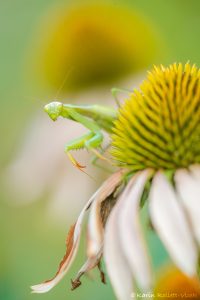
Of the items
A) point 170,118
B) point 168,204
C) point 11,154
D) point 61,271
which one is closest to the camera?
point 168,204

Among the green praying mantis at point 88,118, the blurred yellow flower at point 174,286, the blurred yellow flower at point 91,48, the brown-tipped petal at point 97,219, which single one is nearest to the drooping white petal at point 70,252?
the brown-tipped petal at point 97,219

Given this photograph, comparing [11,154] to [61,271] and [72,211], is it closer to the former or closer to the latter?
[72,211]

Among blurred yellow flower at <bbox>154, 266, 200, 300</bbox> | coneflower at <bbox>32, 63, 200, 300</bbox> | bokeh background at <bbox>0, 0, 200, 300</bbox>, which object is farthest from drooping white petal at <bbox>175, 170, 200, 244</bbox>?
bokeh background at <bbox>0, 0, 200, 300</bbox>

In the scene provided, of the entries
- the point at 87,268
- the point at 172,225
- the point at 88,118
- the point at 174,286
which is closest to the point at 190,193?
the point at 172,225

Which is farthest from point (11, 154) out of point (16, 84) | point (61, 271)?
point (61, 271)

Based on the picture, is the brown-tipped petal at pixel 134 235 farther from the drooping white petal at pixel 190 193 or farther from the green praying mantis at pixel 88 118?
the green praying mantis at pixel 88 118

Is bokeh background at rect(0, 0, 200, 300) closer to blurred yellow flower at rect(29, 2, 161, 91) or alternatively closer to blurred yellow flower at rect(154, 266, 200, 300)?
blurred yellow flower at rect(29, 2, 161, 91)
